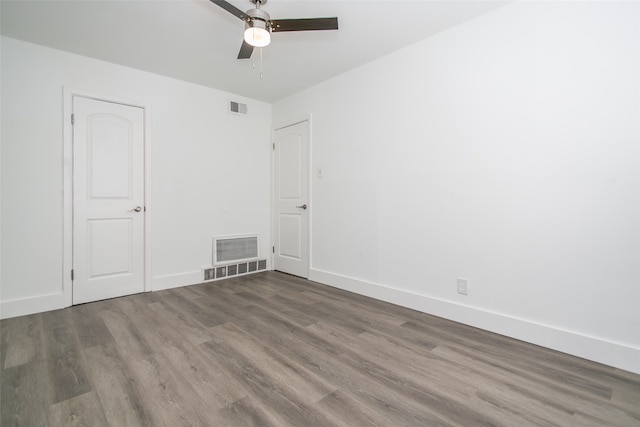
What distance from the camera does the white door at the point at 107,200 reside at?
2990 millimetres

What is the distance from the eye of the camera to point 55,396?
1.54 m

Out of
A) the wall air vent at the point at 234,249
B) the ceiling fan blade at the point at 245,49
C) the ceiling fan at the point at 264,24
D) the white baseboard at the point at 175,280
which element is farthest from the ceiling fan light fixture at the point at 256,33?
the white baseboard at the point at 175,280

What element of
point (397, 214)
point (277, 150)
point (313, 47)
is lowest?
point (397, 214)

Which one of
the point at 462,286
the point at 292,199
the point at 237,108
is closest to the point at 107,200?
the point at 237,108

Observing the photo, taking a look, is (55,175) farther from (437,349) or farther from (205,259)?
(437,349)

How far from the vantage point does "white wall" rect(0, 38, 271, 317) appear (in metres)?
2.67

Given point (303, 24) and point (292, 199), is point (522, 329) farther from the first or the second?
point (292, 199)

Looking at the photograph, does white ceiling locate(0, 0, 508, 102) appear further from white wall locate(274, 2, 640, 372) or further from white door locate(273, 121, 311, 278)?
white door locate(273, 121, 311, 278)

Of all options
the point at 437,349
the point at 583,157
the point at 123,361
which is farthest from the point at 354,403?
the point at 583,157

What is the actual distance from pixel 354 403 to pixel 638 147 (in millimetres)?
2263

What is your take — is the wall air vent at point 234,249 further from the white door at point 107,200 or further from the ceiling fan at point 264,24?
the ceiling fan at point 264,24

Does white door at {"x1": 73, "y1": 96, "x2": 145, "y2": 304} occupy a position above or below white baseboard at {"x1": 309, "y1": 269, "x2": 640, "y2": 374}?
above

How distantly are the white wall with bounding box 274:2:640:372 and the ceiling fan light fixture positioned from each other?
1.46 meters

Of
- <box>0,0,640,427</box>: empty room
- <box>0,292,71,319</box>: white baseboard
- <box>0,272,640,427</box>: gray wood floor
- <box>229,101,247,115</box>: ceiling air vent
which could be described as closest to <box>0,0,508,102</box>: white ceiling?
<box>0,0,640,427</box>: empty room
